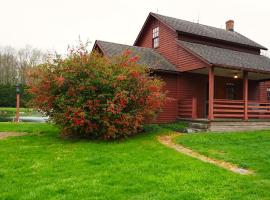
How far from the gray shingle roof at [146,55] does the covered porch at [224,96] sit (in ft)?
5.05

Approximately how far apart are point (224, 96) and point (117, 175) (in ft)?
44.7

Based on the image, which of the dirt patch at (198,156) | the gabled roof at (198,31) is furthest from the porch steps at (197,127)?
the gabled roof at (198,31)

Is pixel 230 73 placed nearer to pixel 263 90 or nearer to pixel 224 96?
pixel 224 96

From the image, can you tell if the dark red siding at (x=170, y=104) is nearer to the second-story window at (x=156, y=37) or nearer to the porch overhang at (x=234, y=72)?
the porch overhang at (x=234, y=72)

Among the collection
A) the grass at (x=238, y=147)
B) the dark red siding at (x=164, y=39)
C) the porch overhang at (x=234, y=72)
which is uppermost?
the dark red siding at (x=164, y=39)

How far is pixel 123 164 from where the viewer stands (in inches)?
303

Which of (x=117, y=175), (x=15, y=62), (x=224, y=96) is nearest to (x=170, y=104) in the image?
(x=224, y=96)

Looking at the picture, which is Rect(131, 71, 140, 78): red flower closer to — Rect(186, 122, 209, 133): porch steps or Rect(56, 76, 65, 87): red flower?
Rect(56, 76, 65, 87): red flower

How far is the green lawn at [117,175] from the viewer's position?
561cm

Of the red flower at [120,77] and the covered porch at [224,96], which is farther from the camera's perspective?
the covered porch at [224,96]

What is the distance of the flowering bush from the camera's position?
11.1 m

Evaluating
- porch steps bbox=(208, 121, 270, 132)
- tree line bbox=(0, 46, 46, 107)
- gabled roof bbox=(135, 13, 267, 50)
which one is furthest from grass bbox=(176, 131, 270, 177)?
tree line bbox=(0, 46, 46, 107)

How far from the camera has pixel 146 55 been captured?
17.7 m

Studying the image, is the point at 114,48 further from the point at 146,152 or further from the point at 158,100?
the point at 146,152
